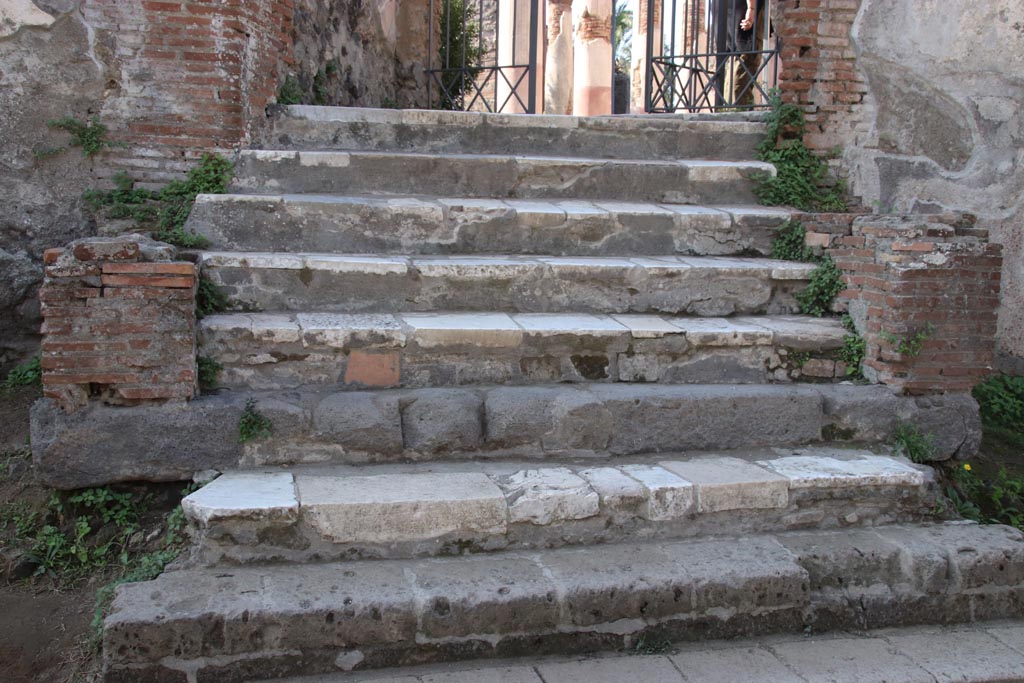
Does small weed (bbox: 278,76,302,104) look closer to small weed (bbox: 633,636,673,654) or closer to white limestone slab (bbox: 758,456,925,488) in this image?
white limestone slab (bbox: 758,456,925,488)

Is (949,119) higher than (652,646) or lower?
higher

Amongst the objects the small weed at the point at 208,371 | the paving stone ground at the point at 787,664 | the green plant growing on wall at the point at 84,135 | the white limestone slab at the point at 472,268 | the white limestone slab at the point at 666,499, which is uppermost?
the green plant growing on wall at the point at 84,135

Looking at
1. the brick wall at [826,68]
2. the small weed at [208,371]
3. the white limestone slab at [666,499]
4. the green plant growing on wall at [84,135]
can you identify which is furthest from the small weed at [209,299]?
the brick wall at [826,68]

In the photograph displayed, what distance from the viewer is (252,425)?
129 inches

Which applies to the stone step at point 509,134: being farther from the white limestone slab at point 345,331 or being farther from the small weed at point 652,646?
the small weed at point 652,646

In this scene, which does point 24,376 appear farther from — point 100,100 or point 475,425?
point 475,425

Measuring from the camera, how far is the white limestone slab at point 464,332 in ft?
11.9

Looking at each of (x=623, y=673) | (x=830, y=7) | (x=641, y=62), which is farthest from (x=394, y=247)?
(x=641, y=62)

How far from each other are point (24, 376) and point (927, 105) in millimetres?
5477

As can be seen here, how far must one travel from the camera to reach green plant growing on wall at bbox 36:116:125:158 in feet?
14.9

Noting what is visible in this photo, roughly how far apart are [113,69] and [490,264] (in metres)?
2.47

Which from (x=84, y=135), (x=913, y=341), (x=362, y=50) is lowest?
(x=913, y=341)

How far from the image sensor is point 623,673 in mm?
2693

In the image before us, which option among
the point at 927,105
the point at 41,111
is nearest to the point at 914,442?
the point at 927,105
